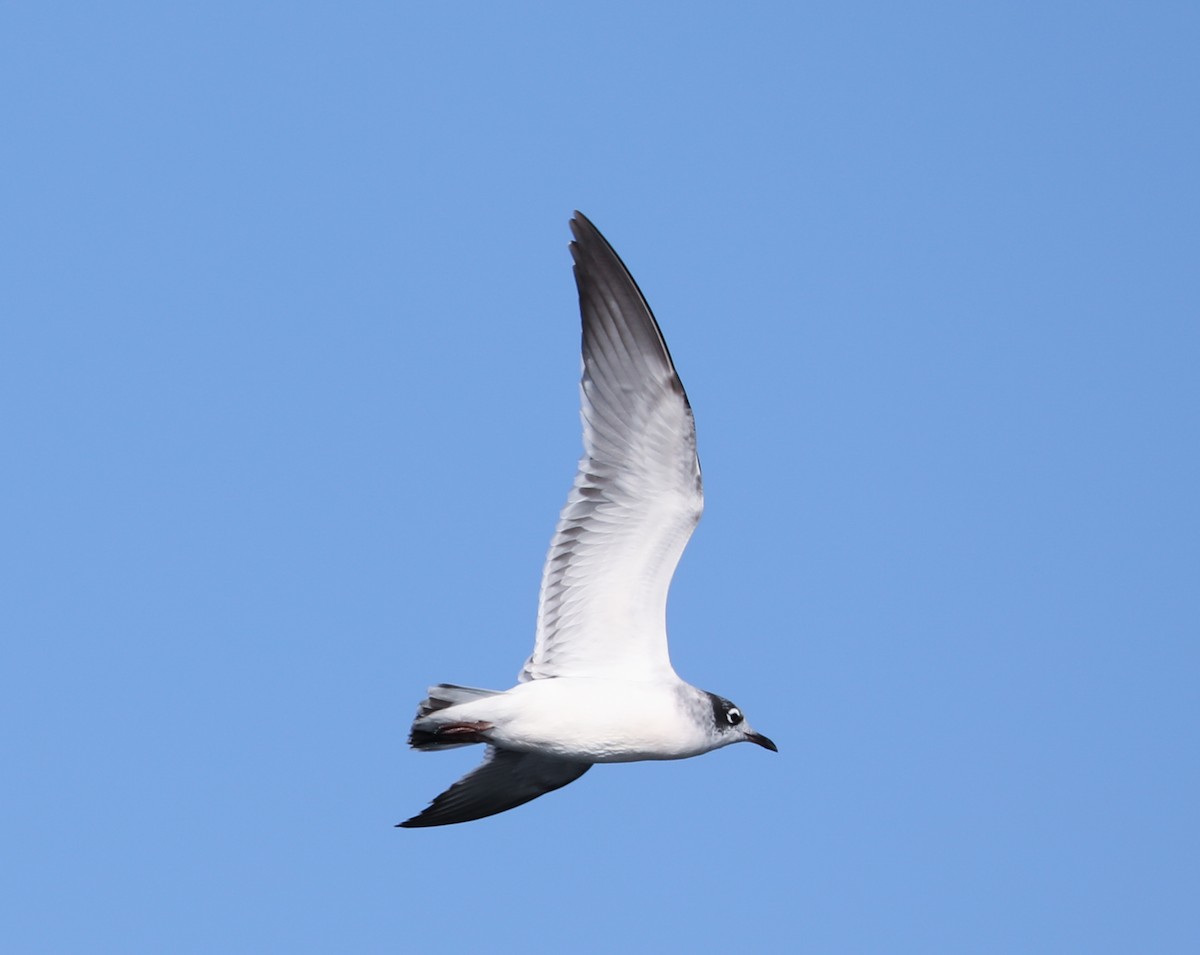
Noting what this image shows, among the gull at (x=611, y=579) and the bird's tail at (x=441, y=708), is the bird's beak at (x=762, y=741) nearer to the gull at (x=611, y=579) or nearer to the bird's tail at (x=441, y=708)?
the gull at (x=611, y=579)

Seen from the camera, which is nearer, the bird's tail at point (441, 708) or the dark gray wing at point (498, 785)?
the bird's tail at point (441, 708)

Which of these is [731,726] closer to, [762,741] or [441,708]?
[762,741]

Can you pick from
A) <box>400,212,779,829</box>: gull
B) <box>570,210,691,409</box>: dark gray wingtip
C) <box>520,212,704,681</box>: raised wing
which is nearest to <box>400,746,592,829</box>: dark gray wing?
<box>400,212,779,829</box>: gull

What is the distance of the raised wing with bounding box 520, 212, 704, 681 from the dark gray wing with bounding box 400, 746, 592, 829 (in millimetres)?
1683

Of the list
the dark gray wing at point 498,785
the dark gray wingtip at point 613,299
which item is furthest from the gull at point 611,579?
the dark gray wing at point 498,785

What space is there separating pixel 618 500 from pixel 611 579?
0.68 meters

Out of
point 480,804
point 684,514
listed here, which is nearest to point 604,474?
point 684,514

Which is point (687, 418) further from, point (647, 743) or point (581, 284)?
point (647, 743)

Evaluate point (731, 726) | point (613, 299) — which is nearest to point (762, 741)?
point (731, 726)

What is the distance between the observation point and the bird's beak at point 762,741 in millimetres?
15836

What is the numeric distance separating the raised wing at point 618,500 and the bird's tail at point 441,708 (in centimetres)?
52

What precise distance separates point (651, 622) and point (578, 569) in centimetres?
74

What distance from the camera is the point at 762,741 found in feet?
52.1

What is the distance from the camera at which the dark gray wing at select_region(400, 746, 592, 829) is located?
53.9 ft
